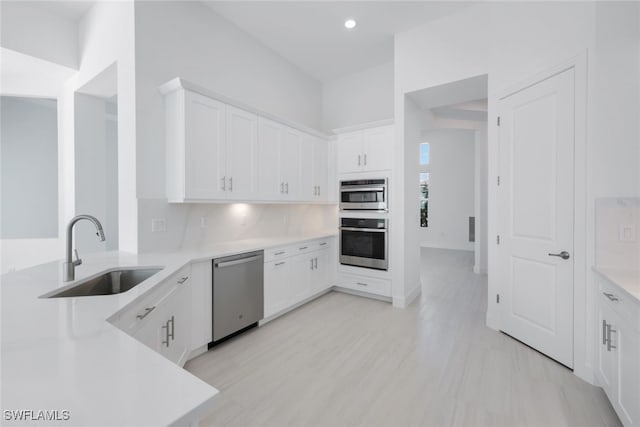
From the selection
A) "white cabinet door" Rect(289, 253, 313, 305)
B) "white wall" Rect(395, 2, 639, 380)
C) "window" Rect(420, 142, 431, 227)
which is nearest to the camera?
"white wall" Rect(395, 2, 639, 380)

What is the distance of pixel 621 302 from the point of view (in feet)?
5.65

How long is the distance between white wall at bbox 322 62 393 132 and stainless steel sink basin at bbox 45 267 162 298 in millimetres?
3911

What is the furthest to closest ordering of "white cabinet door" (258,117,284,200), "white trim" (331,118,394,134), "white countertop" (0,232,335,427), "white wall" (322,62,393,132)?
"white wall" (322,62,393,132) < "white trim" (331,118,394,134) < "white cabinet door" (258,117,284,200) < "white countertop" (0,232,335,427)

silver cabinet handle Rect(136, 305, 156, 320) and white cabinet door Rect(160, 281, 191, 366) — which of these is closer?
silver cabinet handle Rect(136, 305, 156, 320)

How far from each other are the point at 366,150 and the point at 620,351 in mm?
3156

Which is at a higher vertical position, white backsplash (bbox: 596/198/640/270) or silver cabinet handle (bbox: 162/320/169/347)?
white backsplash (bbox: 596/198/640/270)

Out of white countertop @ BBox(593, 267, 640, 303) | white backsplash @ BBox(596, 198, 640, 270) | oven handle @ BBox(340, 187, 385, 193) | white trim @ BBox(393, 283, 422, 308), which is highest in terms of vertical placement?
oven handle @ BBox(340, 187, 385, 193)

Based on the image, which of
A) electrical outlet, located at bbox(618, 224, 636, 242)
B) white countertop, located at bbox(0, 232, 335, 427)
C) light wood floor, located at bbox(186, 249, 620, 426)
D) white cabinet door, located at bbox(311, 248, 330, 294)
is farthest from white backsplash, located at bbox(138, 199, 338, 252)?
electrical outlet, located at bbox(618, 224, 636, 242)

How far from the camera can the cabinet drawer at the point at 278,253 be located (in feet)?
10.6

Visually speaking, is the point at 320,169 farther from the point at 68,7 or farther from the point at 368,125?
the point at 68,7

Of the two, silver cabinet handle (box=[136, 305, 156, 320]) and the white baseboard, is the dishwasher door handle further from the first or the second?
the white baseboard

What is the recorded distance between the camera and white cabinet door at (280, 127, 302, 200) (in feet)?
12.4

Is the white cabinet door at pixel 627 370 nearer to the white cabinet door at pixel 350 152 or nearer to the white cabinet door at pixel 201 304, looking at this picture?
the white cabinet door at pixel 201 304

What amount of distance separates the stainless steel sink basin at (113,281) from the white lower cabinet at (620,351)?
299 cm
